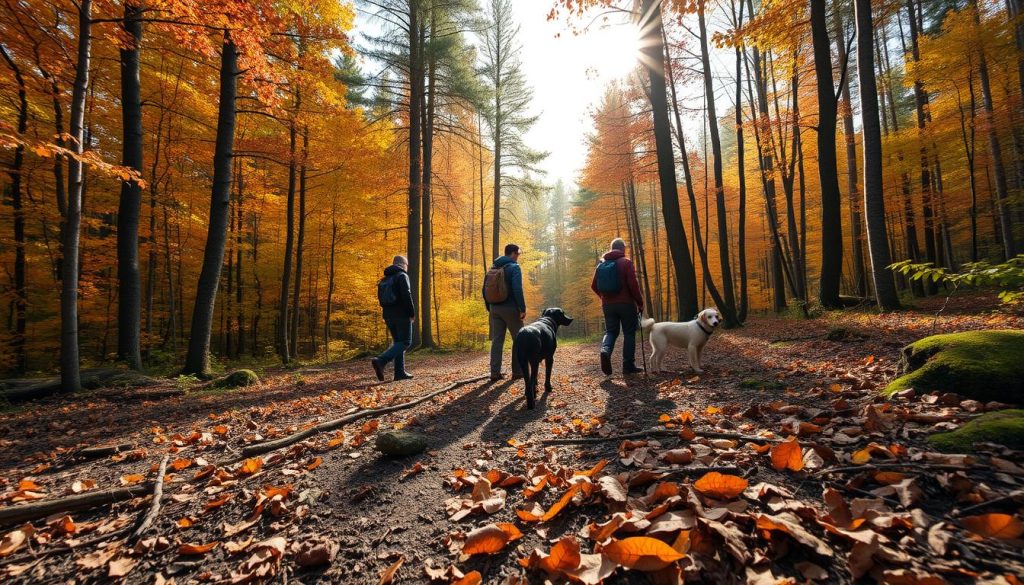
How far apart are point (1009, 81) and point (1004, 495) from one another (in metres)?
20.5

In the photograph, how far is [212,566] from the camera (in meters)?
1.66

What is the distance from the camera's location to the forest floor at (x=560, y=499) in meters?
1.23

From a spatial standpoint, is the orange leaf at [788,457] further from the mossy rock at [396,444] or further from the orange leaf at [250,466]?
the orange leaf at [250,466]

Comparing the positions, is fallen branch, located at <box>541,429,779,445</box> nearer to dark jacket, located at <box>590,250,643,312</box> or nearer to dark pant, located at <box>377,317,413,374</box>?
dark jacket, located at <box>590,250,643,312</box>

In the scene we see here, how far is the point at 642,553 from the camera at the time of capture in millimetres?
1221

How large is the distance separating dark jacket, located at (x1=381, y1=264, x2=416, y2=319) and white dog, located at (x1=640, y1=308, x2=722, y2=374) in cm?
390

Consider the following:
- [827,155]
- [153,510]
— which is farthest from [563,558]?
[827,155]

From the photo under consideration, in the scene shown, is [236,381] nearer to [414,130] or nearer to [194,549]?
[194,549]

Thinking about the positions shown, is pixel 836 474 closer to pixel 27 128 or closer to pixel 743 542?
pixel 743 542

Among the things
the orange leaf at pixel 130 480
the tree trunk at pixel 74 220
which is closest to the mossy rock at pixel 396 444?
the orange leaf at pixel 130 480

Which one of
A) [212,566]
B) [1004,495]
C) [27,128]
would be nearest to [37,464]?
[212,566]

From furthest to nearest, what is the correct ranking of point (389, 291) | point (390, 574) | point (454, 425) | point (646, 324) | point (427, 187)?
point (427, 187) < point (389, 291) < point (646, 324) < point (454, 425) < point (390, 574)

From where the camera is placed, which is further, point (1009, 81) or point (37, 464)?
point (1009, 81)

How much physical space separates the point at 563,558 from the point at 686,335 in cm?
462
